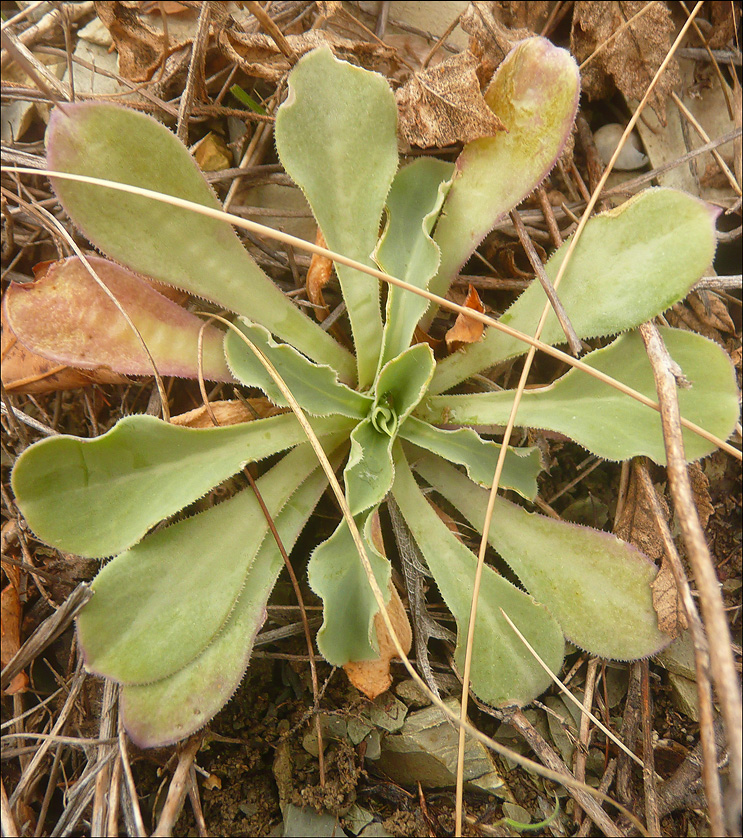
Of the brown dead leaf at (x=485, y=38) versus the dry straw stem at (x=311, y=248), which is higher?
the brown dead leaf at (x=485, y=38)

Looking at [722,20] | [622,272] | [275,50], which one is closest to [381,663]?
[622,272]

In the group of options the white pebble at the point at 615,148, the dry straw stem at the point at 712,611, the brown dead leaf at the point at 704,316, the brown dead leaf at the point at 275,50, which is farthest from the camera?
the white pebble at the point at 615,148

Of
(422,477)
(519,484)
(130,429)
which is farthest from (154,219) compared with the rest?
(519,484)

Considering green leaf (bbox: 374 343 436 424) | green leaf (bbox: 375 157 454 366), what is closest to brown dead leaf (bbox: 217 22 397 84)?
green leaf (bbox: 375 157 454 366)

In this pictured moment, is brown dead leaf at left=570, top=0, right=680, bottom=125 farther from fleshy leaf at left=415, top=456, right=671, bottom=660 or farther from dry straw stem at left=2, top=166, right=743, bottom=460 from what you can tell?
fleshy leaf at left=415, top=456, right=671, bottom=660

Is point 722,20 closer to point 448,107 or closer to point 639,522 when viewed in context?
point 448,107

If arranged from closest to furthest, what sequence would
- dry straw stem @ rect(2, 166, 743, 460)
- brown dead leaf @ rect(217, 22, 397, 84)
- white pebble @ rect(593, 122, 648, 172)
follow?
dry straw stem @ rect(2, 166, 743, 460), brown dead leaf @ rect(217, 22, 397, 84), white pebble @ rect(593, 122, 648, 172)

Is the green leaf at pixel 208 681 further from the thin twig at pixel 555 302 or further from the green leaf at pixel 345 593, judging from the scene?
the thin twig at pixel 555 302

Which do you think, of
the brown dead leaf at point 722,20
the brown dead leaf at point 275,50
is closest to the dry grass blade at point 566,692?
the brown dead leaf at point 275,50
